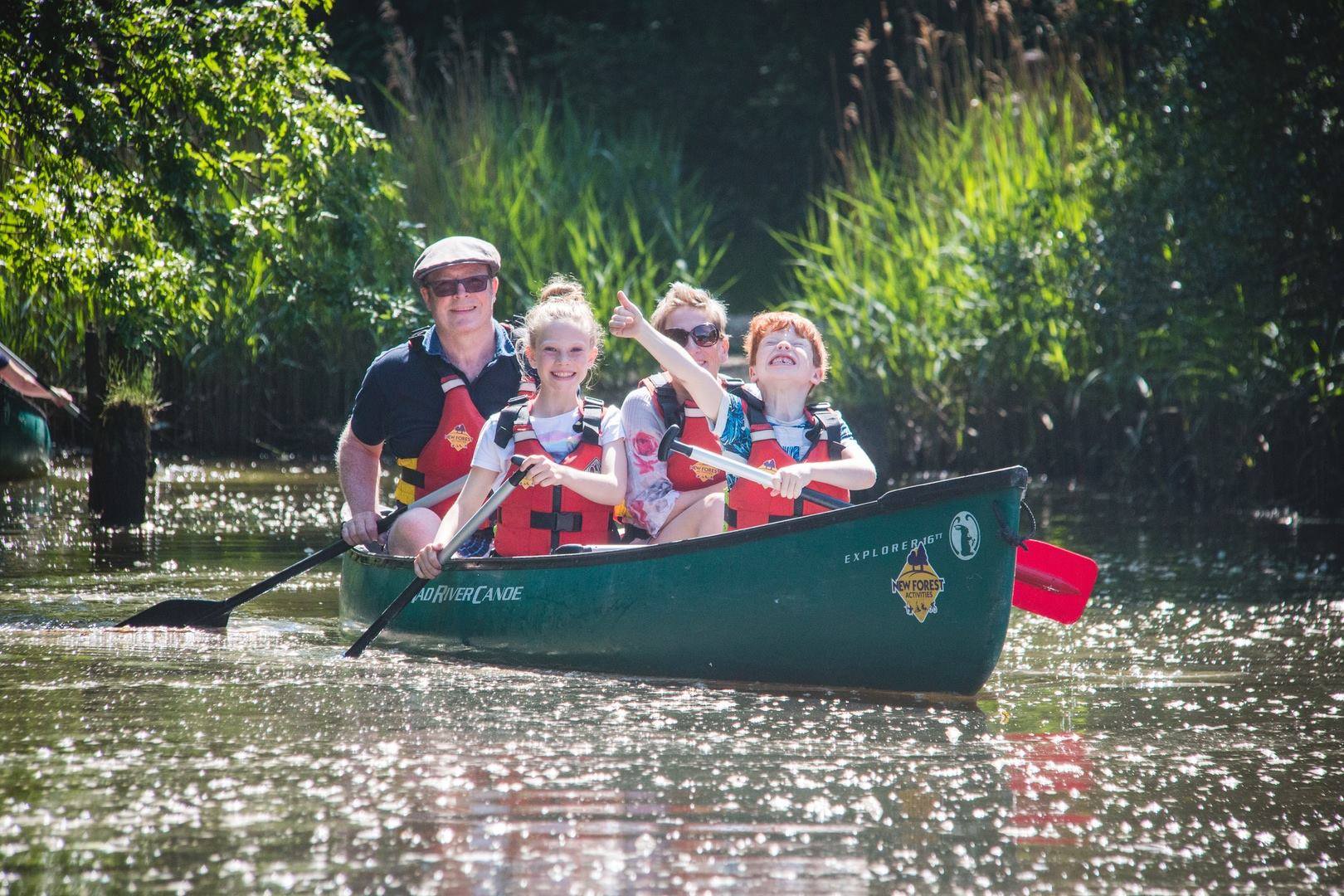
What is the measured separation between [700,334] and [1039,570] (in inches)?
48.5

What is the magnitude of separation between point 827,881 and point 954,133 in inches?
361

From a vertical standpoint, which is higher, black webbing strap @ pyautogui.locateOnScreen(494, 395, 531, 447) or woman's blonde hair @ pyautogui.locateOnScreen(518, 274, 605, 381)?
woman's blonde hair @ pyautogui.locateOnScreen(518, 274, 605, 381)

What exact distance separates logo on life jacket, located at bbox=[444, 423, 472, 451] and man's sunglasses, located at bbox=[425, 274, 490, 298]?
1.46 ft

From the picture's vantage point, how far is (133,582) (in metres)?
6.63

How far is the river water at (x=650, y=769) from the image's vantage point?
10.0 ft

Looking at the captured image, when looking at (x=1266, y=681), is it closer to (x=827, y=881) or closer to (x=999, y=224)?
(x=827, y=881)

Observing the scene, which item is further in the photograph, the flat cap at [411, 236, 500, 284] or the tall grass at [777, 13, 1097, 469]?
the tall grass at [777, 13, 1097, 469]

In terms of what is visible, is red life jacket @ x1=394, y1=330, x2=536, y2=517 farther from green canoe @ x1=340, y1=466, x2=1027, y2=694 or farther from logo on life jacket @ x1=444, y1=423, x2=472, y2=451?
green canoe @ x1=340, y1=466, x2=1027, y2=694

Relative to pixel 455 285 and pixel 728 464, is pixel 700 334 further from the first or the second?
pixel 455 285

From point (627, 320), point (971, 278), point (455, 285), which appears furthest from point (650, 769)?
point (971, 278)

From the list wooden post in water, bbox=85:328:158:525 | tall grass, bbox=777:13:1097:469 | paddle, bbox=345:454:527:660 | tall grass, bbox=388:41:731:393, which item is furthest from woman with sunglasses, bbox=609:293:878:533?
tall grass, bbox=388:41:731:393

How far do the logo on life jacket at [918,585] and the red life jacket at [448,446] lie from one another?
5.19 feet

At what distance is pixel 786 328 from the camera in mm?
5090

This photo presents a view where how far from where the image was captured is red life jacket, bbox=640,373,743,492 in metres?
5.32
